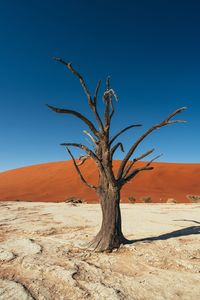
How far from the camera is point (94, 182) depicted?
38.1 meters

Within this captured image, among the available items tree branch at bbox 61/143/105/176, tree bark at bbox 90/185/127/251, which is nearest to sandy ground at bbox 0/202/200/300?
tree bark at bbox 90/185/127/251

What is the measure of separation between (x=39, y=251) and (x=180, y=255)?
282 centimetres

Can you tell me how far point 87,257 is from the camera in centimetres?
541

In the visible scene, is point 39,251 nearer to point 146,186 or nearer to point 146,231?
point 146,231

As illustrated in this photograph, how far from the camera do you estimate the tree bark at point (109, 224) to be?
238 inches

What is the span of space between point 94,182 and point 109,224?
32.0m

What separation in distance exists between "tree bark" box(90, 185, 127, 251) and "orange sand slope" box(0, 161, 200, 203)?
19668 mm

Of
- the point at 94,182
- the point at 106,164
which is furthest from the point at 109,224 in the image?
the point at 94,182

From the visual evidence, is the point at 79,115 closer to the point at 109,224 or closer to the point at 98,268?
the point at 109,224

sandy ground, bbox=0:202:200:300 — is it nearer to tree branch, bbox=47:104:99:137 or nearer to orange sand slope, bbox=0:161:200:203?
tree branch, bbox=47:104:99:137

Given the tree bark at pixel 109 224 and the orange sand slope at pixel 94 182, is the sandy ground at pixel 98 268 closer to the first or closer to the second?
the tree bark at pixel 109 224

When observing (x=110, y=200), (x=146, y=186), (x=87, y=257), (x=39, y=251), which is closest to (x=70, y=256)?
(x=87, y=257)

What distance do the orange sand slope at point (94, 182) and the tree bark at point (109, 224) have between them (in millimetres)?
19668

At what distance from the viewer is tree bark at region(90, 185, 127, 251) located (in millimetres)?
6035
